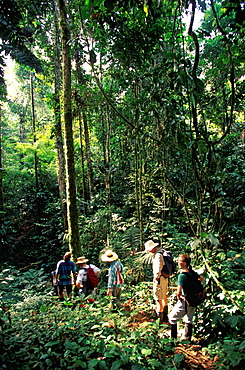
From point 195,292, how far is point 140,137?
2.62 m

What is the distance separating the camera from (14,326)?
3311 millimetres

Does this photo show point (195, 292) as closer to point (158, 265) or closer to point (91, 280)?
point (158, 265)

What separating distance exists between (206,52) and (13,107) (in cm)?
2178

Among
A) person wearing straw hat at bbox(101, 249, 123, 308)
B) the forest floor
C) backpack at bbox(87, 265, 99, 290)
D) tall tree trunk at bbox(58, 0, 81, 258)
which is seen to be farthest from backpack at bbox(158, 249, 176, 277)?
tall tree trunk at bbox(58, 0, 81, 258)

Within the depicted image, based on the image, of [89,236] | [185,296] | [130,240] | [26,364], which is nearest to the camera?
[26,364]

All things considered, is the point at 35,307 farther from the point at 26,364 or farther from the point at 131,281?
the point at 131,281

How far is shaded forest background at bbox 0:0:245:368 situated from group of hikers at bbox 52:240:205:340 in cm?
31

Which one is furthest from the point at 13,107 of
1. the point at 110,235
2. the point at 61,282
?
the point at 61,282

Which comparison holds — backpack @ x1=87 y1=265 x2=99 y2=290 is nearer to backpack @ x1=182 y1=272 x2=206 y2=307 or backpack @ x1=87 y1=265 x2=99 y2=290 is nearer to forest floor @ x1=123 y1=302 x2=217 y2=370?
forest floor @ x1=123 y1=302 x2=217 y2=370

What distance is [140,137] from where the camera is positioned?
3812 mm

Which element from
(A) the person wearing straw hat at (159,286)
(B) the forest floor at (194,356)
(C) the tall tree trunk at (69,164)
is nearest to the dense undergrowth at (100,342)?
(B) the forest floor at (194,356)

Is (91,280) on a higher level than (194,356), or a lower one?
higher

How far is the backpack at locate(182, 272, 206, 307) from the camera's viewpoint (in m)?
3.75

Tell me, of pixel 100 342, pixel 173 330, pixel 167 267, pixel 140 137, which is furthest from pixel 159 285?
pixel 140 137
